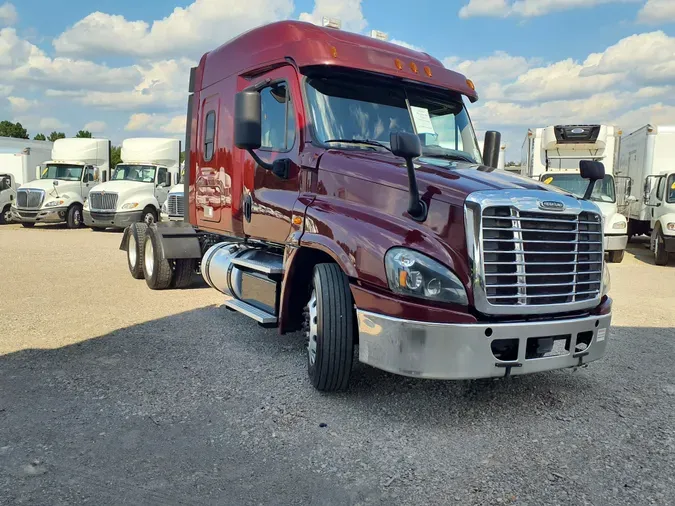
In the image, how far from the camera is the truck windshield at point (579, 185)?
14062mm

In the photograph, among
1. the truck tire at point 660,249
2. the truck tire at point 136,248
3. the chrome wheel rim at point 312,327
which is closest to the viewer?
the chrome wheel rim at point 312,327

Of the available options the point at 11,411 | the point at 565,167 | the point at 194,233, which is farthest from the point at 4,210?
the point at 11,411

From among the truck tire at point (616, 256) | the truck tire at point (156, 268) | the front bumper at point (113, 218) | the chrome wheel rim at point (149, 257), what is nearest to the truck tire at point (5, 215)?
the front bumper at point (113, 218)

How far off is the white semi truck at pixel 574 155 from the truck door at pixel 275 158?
33.0 feet

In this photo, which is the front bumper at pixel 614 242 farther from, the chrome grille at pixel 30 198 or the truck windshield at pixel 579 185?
the chrome grille at pixel 30 198

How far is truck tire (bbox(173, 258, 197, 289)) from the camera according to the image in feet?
29.1

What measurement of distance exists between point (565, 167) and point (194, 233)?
1064 centimetres

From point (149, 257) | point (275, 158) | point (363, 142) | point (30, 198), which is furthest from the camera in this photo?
point (30, 198)

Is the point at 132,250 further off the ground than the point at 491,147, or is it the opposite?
the point at 491,147

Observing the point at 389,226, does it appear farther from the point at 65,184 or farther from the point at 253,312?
the point at 65,184

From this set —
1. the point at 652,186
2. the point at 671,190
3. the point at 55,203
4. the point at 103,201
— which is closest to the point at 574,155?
the point at 652,186

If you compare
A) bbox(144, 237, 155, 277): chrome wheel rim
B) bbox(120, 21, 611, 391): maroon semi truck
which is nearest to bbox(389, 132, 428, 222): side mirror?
bbox(120, 21, 611, 391): maroon semi truck

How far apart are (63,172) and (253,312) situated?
18580 mm

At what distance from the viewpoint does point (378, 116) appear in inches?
203
